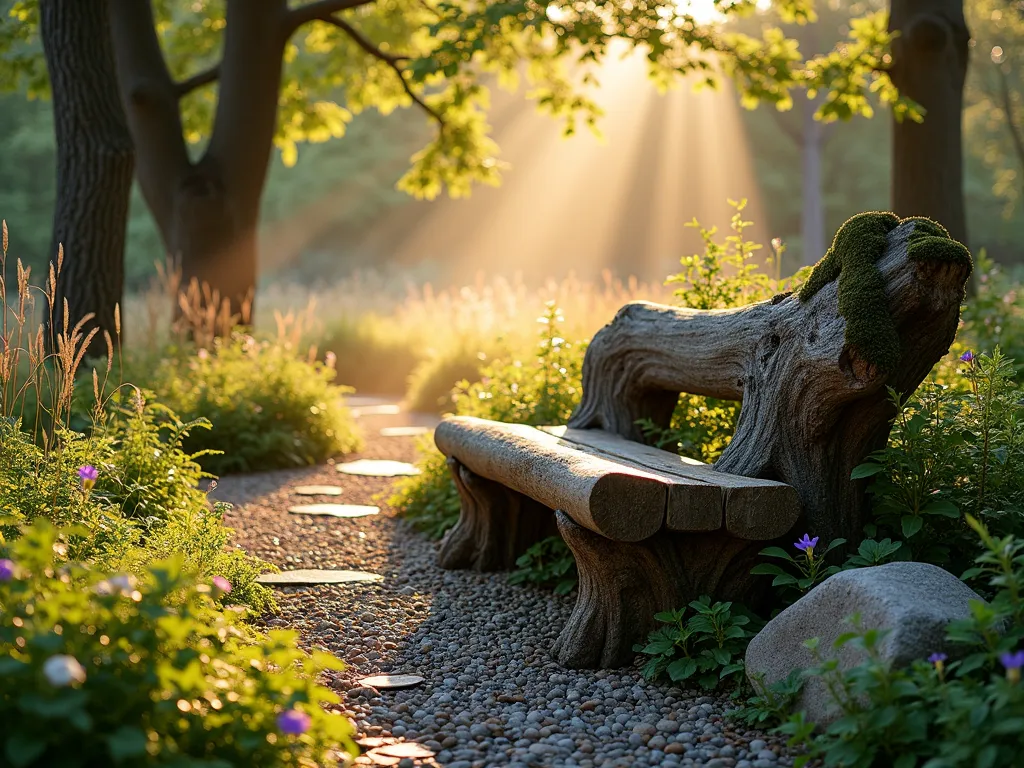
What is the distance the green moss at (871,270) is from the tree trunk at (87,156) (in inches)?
189

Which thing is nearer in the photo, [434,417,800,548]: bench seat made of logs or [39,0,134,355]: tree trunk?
[434,417,800,548]: bench seat made of logs

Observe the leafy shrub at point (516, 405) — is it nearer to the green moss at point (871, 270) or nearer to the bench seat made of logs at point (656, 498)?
the bench seat made of logs at point (656, 498)

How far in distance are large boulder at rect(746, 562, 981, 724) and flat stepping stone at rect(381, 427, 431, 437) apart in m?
5.50

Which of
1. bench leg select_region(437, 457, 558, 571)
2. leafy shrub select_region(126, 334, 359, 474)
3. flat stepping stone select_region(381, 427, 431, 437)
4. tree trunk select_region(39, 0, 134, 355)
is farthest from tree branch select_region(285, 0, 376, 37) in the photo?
bench leg select_region(437, 457, 558, 571)

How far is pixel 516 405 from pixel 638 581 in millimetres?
2355

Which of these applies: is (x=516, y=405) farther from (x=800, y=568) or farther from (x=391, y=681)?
(x=800, y=568)

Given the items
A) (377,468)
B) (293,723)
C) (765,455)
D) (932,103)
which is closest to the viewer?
(293,723)

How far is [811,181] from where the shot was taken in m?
20.1

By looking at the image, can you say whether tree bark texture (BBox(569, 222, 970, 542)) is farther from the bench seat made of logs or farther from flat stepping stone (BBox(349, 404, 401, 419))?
flat stepping stone (BBox(349, 404, 401, 419))


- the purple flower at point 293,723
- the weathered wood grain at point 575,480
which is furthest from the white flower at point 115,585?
the weathered wood grain at point 575,480

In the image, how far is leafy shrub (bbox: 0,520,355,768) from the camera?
5.43ft

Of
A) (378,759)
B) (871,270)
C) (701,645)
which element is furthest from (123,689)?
(871,270)

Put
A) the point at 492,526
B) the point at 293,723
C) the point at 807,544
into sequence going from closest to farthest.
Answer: the point at 293,723, the point at 807,544, the point at 492,526

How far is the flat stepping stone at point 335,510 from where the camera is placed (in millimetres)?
5320
